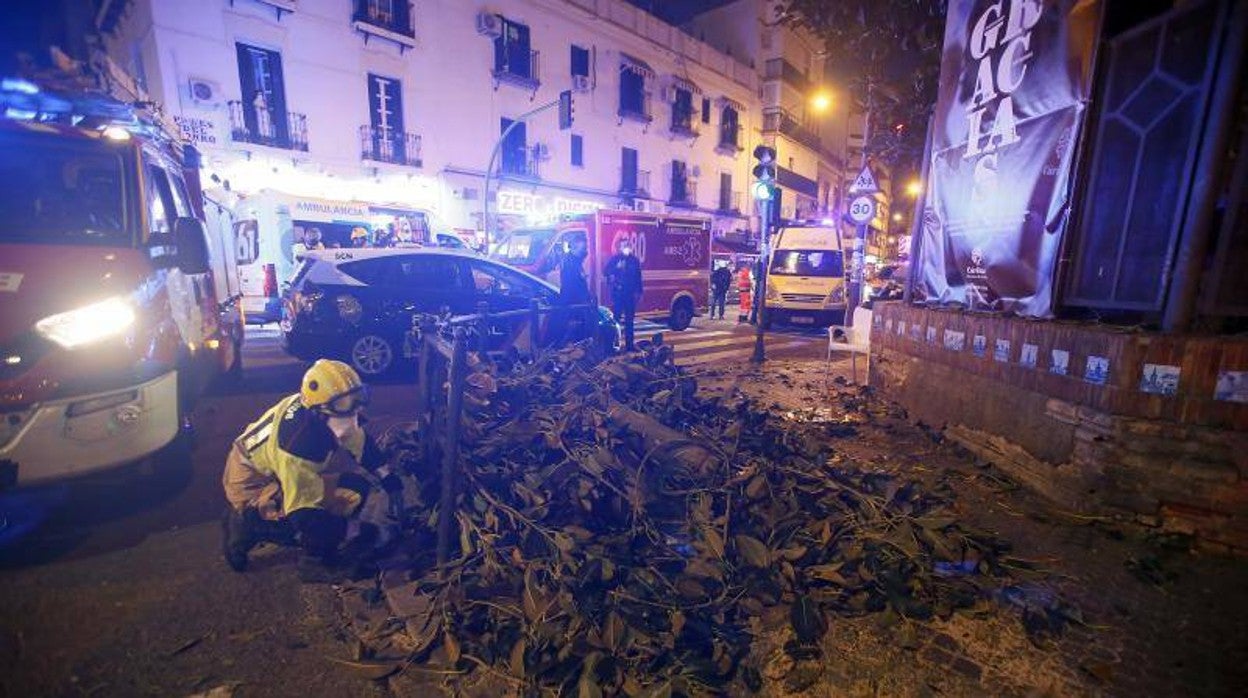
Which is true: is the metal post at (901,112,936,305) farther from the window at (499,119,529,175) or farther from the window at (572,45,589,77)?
the window at (572,45,589,77)

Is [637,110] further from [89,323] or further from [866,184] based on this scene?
[89,323]

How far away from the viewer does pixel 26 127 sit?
3.89 m

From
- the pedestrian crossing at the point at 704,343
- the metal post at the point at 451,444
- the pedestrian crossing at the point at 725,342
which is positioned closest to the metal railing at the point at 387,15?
the pedestrian crossing at the point at 704,343

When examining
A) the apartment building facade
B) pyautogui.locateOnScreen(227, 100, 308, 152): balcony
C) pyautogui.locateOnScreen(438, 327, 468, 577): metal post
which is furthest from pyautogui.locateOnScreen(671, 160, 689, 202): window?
pyautogui.locateOnScreen(438, 327, 468, 577): metal post

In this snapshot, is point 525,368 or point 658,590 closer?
point 658,590

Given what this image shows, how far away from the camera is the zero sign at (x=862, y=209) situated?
35.3 ft

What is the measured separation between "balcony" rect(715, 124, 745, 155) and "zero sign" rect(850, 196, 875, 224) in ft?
74.0

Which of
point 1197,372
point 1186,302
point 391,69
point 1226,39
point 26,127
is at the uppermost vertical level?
point 391,69

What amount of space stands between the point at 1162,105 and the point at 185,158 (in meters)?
9.18

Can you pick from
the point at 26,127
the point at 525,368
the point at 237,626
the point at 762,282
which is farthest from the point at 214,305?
the point at 762,282

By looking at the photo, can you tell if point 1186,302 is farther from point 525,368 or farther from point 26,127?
point 26,127

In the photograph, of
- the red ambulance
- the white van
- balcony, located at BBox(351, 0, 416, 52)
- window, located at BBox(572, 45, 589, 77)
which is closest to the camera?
the red ambulance

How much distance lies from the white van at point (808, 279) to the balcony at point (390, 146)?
13551 millimetres

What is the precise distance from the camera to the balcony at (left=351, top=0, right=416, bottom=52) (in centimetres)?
1759
